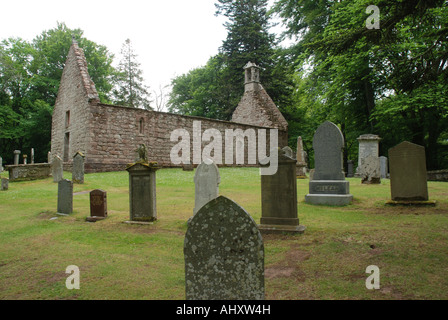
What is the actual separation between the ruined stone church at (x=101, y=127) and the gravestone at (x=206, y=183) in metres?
12.7

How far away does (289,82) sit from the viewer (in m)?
34.1

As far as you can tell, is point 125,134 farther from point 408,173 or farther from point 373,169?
point 408,173

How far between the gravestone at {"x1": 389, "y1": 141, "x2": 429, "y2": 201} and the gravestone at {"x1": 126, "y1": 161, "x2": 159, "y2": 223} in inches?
232

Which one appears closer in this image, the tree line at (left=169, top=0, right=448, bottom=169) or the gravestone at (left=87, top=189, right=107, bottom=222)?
the tree line at (left=169, top=0, right=448, bottom=169)

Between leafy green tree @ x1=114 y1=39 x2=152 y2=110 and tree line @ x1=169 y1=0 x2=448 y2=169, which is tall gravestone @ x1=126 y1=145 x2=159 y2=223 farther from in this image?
leafy green tree @ x1=114 y1=39 x2=152 y2=110

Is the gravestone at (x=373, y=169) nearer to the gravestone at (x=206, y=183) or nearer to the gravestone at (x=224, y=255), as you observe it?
the gravestone at (x=206, y=183)

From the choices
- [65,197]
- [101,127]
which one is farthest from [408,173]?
[101,127]

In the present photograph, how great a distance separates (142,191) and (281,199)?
3211 millimetres

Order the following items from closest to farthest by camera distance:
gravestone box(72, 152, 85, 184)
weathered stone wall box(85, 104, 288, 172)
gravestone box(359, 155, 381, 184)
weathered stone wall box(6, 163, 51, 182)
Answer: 1. gravestone box(359, 155, 381, 184)
2. gravestone box(72, 152, 85, 184)
3. weathered stone wall box(6, 163, 51, 182)
4. weathered stone wall box(85, 104, 288, 172)

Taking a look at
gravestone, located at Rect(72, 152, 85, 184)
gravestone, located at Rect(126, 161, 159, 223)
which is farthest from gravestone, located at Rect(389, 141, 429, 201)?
gravestone, located at Rect(72, 152, 85, 184)

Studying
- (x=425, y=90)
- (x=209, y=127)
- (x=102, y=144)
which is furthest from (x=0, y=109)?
(x=425, y=90)

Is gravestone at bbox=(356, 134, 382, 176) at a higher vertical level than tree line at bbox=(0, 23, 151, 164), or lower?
lower

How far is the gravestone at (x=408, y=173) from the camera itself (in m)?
7.36

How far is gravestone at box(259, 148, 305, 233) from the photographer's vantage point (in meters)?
5.65
